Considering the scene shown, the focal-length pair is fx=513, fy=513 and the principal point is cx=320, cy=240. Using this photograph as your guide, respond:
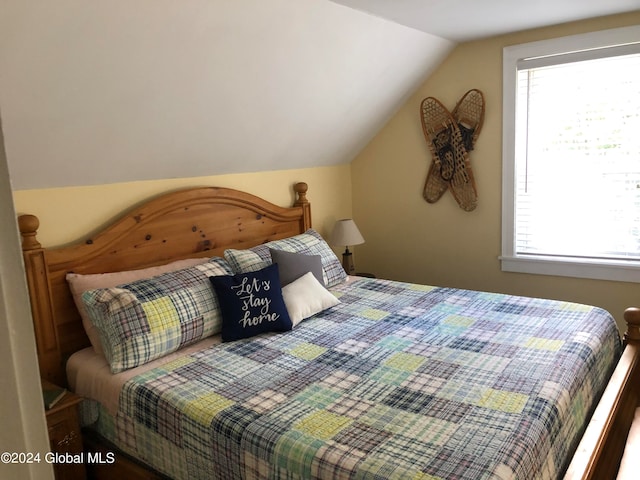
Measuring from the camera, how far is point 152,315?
2252 millimetres

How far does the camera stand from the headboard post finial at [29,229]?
217 centimetres

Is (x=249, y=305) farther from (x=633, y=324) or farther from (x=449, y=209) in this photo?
(x=449, y=209)

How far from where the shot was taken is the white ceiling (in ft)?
8.48

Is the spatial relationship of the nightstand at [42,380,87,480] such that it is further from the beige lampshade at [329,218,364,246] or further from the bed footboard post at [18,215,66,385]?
the beige lampshade at [329,218,364,246]

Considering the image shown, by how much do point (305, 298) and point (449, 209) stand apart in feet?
5.23

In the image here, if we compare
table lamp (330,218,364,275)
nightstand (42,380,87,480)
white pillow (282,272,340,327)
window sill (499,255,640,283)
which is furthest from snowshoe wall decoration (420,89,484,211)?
nightstand (42,380,87,480)

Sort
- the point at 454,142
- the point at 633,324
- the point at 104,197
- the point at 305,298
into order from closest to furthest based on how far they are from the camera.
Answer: the point at 633,324 → the point at 104,197 → the point at 305,298 → the point at 454,142

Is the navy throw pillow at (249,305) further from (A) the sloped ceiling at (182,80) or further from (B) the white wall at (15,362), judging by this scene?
(B) the white wall at (15,362)

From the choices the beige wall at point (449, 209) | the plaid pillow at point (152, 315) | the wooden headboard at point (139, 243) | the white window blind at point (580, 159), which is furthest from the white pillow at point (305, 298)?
the white window blind at point (580, 159)

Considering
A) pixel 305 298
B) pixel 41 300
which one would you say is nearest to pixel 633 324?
pixel 305 298

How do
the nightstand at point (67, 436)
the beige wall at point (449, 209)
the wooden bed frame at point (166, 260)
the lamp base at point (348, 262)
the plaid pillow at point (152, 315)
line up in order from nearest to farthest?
the wooden bed frame at point (166, 260) → the nightstand at point (67, 436) → the plaid pillow at point (152, 315) → the beige wall at point (449, 209) → the lamp base at point (348, 262)

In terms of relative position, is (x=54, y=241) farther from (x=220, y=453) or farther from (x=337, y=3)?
(x=337, y=3)

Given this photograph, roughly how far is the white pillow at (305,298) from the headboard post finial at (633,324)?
1.43 meters

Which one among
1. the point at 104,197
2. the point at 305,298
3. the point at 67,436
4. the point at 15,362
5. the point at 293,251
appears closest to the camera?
the point at 15,362
